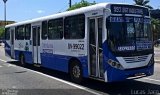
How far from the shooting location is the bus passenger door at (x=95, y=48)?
41.3 feet

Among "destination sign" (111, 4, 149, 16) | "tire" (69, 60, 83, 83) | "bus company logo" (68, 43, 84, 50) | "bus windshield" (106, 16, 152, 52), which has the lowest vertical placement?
"tire" (69, 60, 83, 83)

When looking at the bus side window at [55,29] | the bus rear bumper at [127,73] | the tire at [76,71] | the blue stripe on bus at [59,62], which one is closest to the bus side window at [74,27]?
the bus side window at [55,29]

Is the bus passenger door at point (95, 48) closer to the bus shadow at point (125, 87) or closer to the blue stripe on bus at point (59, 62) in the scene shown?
the blue stripe on bus at point (59, 62)

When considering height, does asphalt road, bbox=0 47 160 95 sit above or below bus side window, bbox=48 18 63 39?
below

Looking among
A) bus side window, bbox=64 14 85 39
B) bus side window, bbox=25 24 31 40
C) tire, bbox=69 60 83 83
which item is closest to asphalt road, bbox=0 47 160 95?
tire, bbox=69 60 83 83

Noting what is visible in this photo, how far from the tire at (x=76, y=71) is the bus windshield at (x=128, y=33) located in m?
2.35

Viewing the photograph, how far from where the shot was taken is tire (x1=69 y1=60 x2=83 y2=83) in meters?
14.1

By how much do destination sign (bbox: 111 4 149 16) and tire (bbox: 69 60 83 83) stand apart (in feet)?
9.41

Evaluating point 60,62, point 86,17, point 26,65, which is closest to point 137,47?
point 86,17

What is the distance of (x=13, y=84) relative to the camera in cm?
1461

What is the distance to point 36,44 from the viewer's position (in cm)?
1980

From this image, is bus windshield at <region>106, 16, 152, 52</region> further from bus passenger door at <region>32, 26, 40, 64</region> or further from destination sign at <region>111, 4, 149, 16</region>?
bus passenger door at <region>32, 26, 40, 64</region>

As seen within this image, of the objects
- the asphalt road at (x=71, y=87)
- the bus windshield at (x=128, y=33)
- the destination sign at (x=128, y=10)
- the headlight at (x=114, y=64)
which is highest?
the destination sign at (x=128, y=10)

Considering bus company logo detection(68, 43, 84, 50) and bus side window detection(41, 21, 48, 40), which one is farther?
bus side window detection(41, 21, 48, 40)
